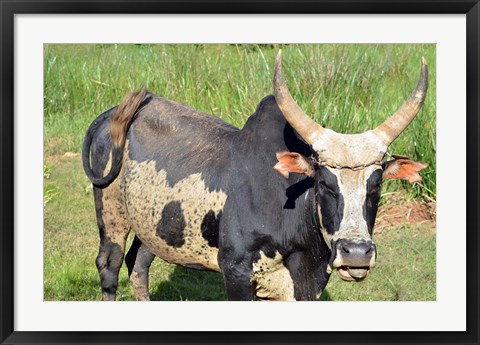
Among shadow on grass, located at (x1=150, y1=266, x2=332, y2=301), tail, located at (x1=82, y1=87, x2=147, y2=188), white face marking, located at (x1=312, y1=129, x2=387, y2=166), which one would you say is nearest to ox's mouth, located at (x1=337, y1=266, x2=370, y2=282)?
white face marking, located at (x1=312, y1=129, x2=387, y2=166)

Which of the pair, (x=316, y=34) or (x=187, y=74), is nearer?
(x=316, y=34)

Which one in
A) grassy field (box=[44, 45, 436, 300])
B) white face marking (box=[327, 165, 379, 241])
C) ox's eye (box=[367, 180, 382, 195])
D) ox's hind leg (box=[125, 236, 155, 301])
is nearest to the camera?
white face marking (box=[327, 165, 379, 241])

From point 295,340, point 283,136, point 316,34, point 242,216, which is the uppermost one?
point 316,34

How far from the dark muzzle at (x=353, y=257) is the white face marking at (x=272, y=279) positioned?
2.36ft

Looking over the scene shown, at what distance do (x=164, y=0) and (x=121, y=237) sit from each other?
224cm

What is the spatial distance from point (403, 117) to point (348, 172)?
53 centimetres

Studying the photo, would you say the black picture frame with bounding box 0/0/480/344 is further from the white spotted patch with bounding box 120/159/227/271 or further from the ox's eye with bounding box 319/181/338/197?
the white spotted patch with bounding box 120/159/227/271

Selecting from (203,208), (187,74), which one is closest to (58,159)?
(187,74)

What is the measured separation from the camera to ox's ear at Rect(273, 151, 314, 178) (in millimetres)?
5777

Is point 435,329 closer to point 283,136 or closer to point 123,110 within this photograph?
point 283,136

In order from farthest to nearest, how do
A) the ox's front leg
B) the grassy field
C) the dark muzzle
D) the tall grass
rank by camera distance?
the tall grass → the grassy field → the ox's front leg → the dark muzzle

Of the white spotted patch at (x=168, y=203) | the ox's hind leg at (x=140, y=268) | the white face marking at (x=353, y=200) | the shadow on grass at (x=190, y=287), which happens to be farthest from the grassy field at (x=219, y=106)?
the white face marking at (x=353, y=200)

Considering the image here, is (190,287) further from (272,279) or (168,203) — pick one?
(272,279)

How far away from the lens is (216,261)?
6449 mm
